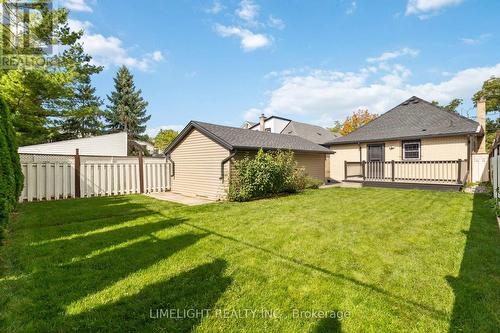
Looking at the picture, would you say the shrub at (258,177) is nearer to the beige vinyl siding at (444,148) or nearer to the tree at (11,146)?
the tree at (11,146)

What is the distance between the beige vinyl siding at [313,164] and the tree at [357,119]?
2731cm

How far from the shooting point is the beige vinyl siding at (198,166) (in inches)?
398

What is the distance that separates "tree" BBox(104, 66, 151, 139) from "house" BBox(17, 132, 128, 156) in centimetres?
1451

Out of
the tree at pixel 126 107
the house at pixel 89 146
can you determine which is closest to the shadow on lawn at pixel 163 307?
the house at pixel 89 146

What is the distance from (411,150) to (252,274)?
13830 millimetres

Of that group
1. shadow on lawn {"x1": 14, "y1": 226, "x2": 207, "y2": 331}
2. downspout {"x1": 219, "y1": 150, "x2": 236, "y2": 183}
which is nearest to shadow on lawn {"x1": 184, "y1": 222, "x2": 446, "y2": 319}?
shadow on lawn {"x1": 14, "y1": 226, "x2": 207, "y2": 331}

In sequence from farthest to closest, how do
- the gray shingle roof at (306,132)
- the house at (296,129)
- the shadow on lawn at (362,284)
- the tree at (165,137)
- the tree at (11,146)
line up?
the tree at (165,137), the house at (296,129), the gray shingle roof at (306,132), the tree at (11,146), the shadow on lawn at (362,284)

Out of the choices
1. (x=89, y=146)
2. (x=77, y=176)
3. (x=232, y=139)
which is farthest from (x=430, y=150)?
(x=89, y=146)

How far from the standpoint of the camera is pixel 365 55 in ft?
49.8

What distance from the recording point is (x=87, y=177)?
33.2 ft

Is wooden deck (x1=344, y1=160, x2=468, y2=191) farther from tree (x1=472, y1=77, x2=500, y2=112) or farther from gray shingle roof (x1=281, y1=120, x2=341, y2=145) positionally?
tree (x1=472, y1=77, x2=500, y2=112)

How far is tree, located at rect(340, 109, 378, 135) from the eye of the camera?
38312mm

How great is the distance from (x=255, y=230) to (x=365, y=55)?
14.7m

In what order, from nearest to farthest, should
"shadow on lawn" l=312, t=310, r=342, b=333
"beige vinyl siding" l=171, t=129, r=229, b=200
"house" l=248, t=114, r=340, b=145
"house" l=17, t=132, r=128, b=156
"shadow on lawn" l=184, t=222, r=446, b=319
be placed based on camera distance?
"shadow on lawn" l=312, t=310, r=342, b=333 < "shadow on lawn" l=184, t=222, r=446, b=319 < "beige vinyl siding" l=171, t=129, r=229, b=200 < "house" l=17, t=132, r=128, b=156 < "house" l=248, t=114, r=340, b=145
